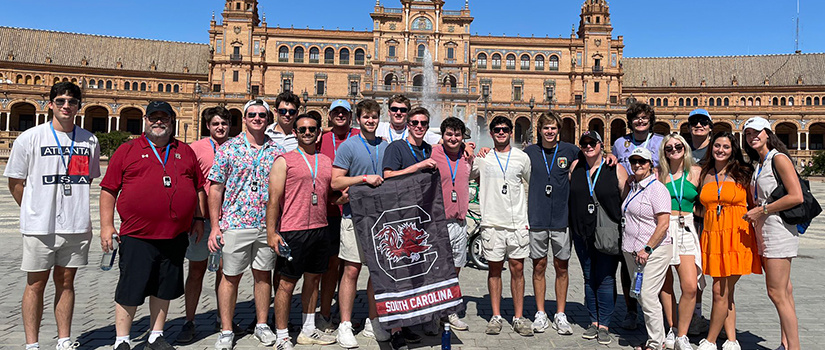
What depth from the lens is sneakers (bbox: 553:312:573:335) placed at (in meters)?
5.51

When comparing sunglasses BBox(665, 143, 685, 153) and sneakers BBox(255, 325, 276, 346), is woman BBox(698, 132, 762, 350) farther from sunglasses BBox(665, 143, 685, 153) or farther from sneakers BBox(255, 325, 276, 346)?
sneakers BBox(255, 325, 276, 346)

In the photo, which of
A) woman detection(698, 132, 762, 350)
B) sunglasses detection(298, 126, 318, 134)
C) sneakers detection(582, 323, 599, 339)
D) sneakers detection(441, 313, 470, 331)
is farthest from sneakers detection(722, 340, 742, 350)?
sunglasses detection(298, 126, 318, 134)

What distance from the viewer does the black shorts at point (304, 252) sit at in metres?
4.93

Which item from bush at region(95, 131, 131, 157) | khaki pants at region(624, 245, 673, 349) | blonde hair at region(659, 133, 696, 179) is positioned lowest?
khaki pants at region(624, 245, 673, 349)

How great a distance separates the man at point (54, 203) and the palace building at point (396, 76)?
50543 mm

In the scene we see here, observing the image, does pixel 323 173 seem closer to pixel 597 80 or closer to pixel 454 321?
pixel 454 321

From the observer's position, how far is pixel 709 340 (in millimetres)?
5020

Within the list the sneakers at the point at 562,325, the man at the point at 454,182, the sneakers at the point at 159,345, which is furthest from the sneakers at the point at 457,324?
the sneakers at the point at 159,345

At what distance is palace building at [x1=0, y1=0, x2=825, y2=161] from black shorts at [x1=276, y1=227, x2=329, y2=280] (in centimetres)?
5029

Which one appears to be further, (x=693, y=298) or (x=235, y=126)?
(x=235, y=126)

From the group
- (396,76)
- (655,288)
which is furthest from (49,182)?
(396,76)

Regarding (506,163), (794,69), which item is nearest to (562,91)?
(794,69)

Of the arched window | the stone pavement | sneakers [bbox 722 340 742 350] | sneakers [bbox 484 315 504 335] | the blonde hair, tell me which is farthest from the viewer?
the arched window

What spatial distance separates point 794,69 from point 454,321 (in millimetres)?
83378
